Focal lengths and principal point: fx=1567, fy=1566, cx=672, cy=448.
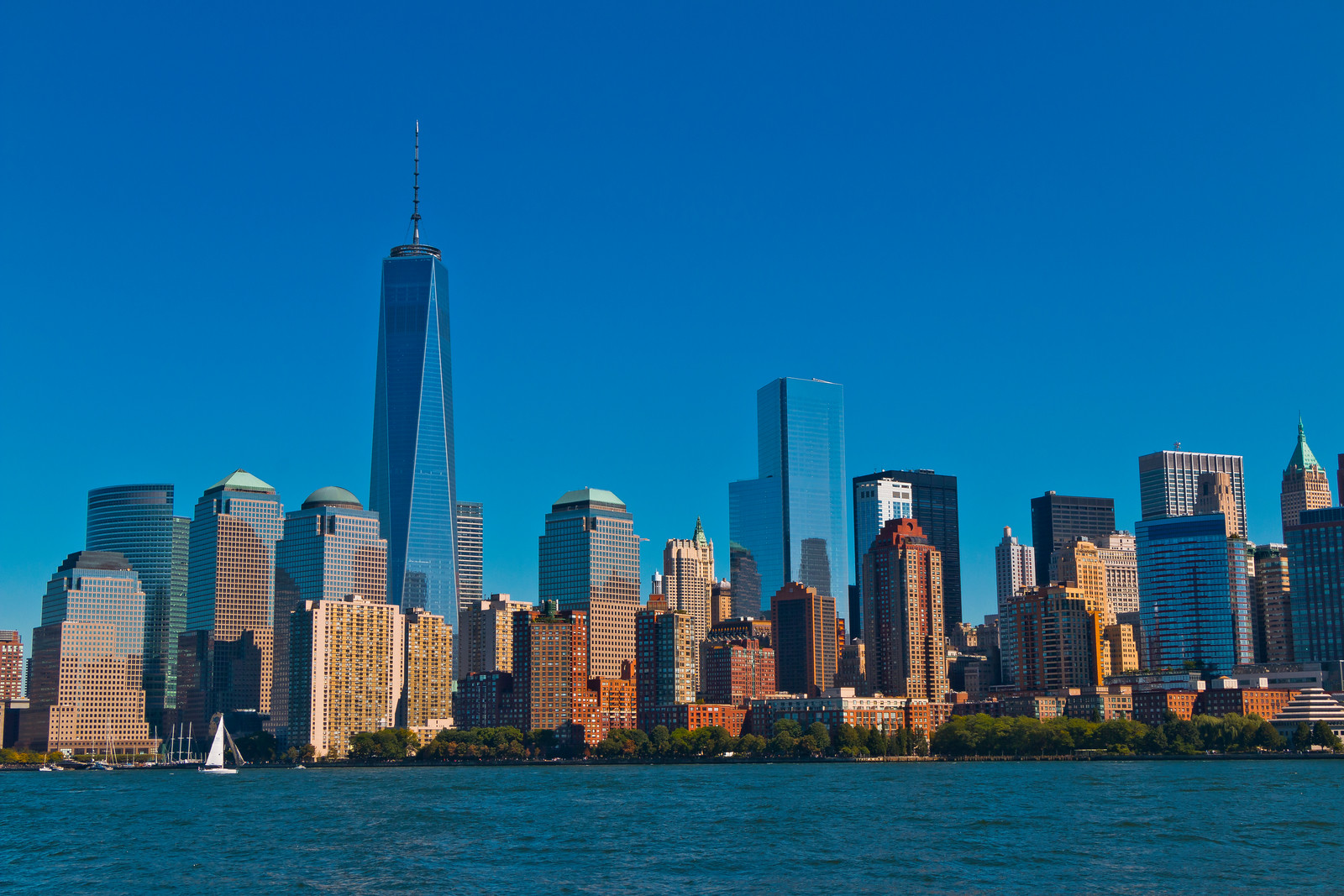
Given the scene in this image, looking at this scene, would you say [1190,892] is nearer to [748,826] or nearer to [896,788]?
[748,826]

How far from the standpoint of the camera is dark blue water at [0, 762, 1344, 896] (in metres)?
93.3

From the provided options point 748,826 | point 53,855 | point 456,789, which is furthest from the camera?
point 456,789

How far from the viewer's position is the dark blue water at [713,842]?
93312 millimetres

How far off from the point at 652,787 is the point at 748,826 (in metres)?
64.4

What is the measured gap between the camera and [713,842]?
379 feet

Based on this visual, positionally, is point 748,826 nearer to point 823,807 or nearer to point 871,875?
point 823,807

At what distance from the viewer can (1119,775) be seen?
199375mm

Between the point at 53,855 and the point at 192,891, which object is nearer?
the point at 192,891

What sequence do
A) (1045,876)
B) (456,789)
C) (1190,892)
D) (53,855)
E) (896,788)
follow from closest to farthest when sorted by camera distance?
1. (1190,892)
2. (1045,876)
3. (53,855)
4. (896,788)
5. (456,789)

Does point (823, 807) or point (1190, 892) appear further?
point (823, 807)

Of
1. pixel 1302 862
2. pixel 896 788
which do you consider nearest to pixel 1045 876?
pixel 1302 862

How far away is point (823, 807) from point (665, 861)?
152ft

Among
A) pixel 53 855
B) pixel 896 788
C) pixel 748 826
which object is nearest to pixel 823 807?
pixel 748 826

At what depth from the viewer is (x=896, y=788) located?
584 feet
